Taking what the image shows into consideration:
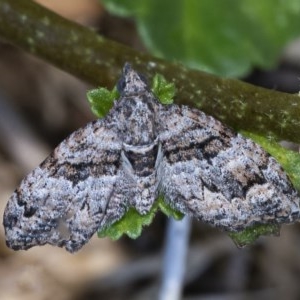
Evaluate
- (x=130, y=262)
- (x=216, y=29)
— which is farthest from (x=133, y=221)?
(x=130, y=262)

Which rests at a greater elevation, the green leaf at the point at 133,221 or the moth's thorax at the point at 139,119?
the moth's thorax at the point at 139,119

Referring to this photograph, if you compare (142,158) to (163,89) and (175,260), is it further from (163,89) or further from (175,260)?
(175,260)

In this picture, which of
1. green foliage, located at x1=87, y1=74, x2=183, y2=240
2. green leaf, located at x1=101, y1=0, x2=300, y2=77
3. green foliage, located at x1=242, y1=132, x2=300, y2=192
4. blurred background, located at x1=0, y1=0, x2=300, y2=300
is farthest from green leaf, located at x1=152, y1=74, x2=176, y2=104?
blurred background, located at x1=0, y1=0, x2=300, y2=300

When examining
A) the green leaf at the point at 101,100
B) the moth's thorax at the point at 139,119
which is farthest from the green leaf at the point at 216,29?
the green leaf at the point at 101,100

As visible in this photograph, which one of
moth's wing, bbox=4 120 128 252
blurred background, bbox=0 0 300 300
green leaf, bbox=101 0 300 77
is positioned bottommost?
moth's wing, bbox=4 120 128 252

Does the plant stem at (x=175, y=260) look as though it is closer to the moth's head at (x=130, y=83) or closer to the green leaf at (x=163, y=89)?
the moth's head at (x=130, y=83)

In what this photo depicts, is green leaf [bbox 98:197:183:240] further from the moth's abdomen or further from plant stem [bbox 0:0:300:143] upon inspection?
plant stem [bbox 0:0:300:143]

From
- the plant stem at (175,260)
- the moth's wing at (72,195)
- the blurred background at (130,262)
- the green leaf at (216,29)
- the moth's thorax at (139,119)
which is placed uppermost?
the green leaf at (216,29)
